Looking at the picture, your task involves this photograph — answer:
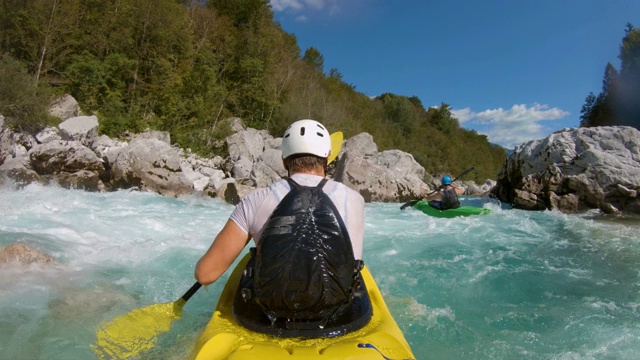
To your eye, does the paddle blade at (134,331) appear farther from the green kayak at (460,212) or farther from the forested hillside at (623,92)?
the forested hillside at (623,92)

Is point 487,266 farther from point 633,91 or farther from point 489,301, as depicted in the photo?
point 633,91

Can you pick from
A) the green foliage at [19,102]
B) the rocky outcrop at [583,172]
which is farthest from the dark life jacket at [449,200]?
the green foliage at [19,102]

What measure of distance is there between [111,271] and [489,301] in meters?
3.60

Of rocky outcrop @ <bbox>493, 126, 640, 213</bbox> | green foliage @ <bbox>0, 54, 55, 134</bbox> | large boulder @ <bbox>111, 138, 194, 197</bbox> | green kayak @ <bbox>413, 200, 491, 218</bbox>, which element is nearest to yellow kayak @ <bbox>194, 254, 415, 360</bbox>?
green kayak @ <bbox>413, 200, 491, 218</bbox>

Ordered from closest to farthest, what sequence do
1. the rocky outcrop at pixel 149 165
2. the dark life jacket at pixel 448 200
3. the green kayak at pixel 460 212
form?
the green kayak at pixel 460 212, the dark life jacket at pixel 448 200, the rocky outcrop at pixel 149 165

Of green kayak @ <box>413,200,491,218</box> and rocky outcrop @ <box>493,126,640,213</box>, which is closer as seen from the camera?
green kayak @ <box>413,200,491,218</box>

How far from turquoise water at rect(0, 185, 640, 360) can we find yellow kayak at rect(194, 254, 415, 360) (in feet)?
2.55

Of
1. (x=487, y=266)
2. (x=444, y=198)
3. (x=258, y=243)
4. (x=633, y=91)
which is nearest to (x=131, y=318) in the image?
(x=258, y=243)

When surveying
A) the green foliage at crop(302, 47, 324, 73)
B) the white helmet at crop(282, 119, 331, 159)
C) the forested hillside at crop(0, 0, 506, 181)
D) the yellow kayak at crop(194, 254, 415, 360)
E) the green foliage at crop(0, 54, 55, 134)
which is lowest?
the yellow kayak at crop(194, 254, 415, 360)

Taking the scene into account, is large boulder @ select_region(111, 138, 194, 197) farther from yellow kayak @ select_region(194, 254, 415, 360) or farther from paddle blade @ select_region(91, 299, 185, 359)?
yellow kayak @ select_region(194, 254, 415, 360)

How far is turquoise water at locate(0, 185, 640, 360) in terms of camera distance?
8.84ft

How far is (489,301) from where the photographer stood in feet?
12.1

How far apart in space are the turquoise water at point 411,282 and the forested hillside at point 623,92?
18.8 m

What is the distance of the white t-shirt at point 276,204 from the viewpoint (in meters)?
1.70
